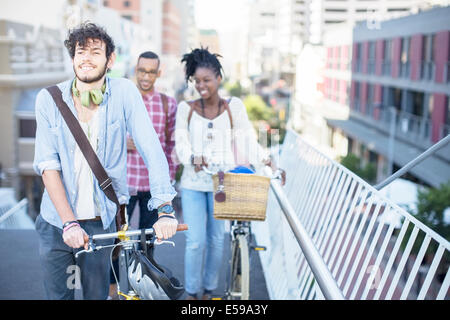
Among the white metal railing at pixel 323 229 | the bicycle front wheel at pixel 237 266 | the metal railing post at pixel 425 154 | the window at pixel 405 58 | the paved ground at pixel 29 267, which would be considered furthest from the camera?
the window at pixel 405 58

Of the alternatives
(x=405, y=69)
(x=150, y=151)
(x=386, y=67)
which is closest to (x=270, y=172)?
(x=150, y=151)

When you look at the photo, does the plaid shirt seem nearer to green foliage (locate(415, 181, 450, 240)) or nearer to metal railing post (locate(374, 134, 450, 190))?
metal railing post (locate(374, 134, 450, 190))

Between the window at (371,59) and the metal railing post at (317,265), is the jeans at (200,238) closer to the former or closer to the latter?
the metal railing post at (317,265)

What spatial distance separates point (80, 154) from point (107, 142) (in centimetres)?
14

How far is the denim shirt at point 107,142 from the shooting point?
2.42 meters

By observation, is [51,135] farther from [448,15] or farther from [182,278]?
[448,15]

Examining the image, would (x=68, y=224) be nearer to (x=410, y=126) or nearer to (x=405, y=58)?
(x=410, y=126)

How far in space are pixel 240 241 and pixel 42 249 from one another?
1.55 meters

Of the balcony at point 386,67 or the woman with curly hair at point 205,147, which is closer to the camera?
the woman with curly hair at point 205,147

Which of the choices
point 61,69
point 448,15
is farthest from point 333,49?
point 61,69

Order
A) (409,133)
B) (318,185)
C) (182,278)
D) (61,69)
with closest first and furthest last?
(318,185) → (182,278) → (61,69) → (409,133)

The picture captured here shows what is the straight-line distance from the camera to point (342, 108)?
4431cm

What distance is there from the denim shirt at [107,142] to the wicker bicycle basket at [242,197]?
1.07 m

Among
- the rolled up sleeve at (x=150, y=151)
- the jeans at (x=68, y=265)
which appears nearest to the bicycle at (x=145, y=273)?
the rolled up sleeve at (x=150, y=151)
